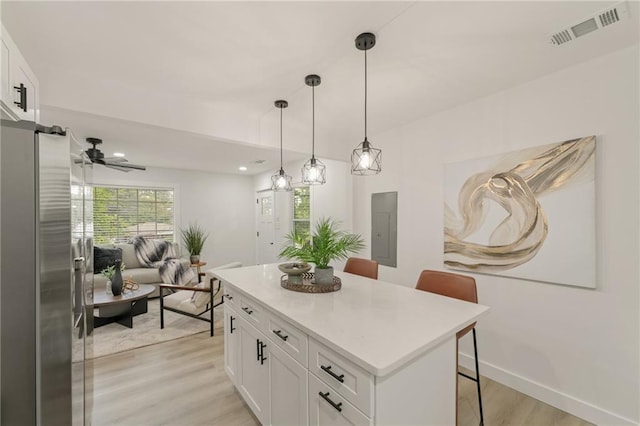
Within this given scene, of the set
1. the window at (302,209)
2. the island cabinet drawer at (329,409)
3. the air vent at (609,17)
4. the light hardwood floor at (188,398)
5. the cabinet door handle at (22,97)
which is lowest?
the light hardwood floor at (188,398)

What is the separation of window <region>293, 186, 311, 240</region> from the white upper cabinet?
141 inches

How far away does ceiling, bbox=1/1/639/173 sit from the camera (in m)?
1.49

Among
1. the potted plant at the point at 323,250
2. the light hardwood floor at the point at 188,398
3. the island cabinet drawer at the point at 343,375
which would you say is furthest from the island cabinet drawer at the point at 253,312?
the light hardwood floor at the point at 188,398

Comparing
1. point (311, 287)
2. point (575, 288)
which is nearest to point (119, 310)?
point (311, 287)

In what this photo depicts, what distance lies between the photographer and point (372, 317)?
4.74ft

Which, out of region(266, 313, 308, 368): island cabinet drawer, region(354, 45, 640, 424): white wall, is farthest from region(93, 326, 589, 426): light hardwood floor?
region(266, 313, 308, 368): island cabinet drawer

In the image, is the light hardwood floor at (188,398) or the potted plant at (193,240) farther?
the potted plant at (193,240)

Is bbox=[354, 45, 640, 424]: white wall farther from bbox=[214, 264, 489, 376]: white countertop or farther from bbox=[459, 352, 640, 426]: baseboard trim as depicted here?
bbox=[214, 264, 489, 376]: white countertop

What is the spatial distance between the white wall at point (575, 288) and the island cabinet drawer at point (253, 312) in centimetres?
196

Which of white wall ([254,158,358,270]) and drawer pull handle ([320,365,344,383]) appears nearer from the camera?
drawer pull handle ([320,365,344,383])

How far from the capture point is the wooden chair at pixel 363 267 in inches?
Answer: 103

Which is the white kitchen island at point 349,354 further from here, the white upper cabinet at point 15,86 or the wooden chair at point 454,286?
the white upper cabinet at point 15,86

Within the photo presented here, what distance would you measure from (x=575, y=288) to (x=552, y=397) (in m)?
0.86

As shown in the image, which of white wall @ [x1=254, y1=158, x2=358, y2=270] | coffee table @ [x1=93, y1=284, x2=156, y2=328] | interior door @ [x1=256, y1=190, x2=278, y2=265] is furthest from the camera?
interior door @ [x1=256, y1=190, x2=278, y2=265]
